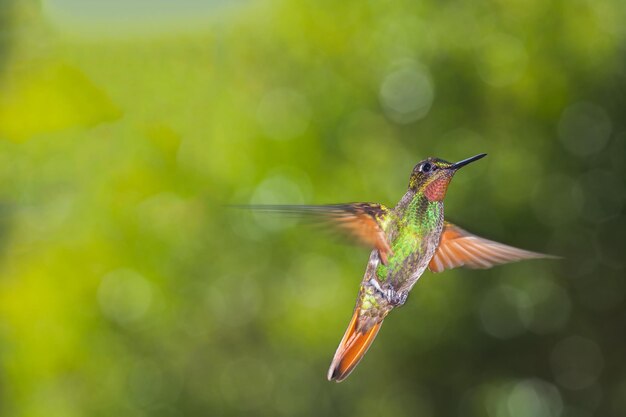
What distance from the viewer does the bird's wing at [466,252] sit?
0.96 meters

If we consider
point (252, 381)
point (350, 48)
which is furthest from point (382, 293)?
point (350, 48)

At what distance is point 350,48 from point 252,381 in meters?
1.55

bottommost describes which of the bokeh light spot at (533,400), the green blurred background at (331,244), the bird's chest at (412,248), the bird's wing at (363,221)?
the bokeh light spot at (533,400)

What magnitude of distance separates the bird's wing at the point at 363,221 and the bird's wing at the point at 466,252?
0.07 metres

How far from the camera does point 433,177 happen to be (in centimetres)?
81

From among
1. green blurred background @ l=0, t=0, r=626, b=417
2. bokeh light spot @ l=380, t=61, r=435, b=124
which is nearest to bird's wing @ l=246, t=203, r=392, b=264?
green blurred background @ l=0, t=0, r=626, b=417

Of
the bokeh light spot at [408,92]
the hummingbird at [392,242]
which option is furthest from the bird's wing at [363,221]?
the bokeh light spot at [408,92]

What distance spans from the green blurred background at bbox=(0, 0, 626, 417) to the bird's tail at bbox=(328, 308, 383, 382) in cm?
247

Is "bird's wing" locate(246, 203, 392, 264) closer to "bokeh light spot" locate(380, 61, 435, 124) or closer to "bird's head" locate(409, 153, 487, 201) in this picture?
"bird's head" locate(409, 153, 487, 201)

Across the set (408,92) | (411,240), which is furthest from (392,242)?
(408,92)

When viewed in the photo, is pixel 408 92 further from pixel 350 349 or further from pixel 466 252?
pixel 350 349

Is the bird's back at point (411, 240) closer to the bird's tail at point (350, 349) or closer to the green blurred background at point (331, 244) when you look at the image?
the bird's tail at point (350, 349)

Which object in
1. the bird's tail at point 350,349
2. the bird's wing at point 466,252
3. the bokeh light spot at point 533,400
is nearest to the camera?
the bird's tail at point 350,349

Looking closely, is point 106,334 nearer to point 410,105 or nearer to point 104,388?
point 104,388
